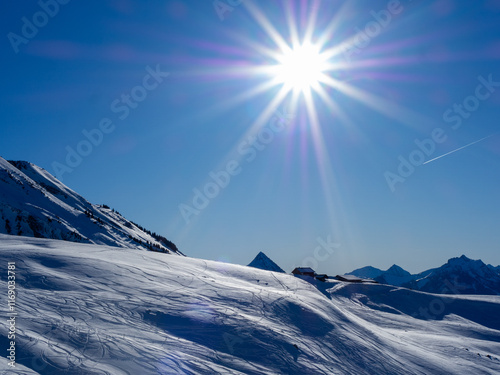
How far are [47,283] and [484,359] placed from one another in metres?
27.6

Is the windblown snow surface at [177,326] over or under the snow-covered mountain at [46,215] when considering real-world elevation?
under

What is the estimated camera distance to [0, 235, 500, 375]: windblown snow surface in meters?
9.45

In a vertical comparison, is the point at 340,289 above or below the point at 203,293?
above

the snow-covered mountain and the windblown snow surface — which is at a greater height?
the snow-covered mountain

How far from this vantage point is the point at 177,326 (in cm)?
1254

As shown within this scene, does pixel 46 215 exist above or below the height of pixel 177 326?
above

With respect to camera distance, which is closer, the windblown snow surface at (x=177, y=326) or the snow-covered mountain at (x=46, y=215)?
the windblown snow surface at (x=177, y=326)

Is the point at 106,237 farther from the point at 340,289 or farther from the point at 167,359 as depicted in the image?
the point at 167,359

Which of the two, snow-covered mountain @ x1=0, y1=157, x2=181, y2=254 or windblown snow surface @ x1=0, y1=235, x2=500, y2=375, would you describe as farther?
snow-covered mountain @ x1=0, y1=157, x2=181, y2=254

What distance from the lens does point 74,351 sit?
9.10m

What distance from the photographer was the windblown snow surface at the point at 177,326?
9.45 meters

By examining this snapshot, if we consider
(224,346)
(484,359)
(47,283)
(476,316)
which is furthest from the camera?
(476,316)

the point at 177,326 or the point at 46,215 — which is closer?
the point at 177,326

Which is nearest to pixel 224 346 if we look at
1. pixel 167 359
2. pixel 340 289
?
pixel 167 359
